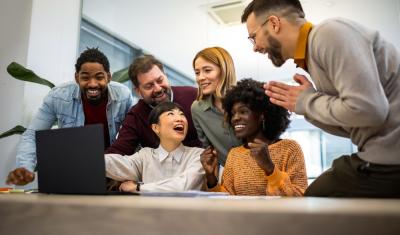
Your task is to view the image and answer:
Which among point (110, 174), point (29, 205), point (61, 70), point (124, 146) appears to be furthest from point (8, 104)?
point (29, 205)

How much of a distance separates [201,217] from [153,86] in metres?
1.54

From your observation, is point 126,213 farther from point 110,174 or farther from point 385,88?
point 110,174

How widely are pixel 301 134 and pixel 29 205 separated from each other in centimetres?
557

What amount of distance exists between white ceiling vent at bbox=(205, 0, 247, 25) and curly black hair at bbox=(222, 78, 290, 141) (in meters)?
2.00

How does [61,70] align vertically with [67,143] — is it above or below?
above

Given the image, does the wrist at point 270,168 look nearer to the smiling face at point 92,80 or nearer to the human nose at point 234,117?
the human nose at point 234,117

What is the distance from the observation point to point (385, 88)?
978 millimetres

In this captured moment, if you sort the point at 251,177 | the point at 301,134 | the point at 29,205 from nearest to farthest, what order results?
the point at 29,205, the point at 251,177, the point at 301,134

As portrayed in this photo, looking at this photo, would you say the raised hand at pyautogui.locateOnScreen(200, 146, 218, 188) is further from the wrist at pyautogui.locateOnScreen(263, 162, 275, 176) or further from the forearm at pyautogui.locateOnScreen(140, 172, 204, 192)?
the wrist at pyautogui.locateOnScreen(263, 162, 275, 176)

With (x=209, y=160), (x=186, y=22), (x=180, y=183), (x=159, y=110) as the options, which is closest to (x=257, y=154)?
(x=209, y=160)

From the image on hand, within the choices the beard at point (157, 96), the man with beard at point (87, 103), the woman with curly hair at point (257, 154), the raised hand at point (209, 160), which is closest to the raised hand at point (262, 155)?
the woman with curly hair at point (257, 154)

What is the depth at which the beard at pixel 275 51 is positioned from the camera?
47.6 inches

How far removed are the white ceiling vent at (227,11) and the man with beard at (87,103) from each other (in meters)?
1.83

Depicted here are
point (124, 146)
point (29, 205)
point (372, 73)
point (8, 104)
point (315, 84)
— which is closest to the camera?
point (29, 205)
